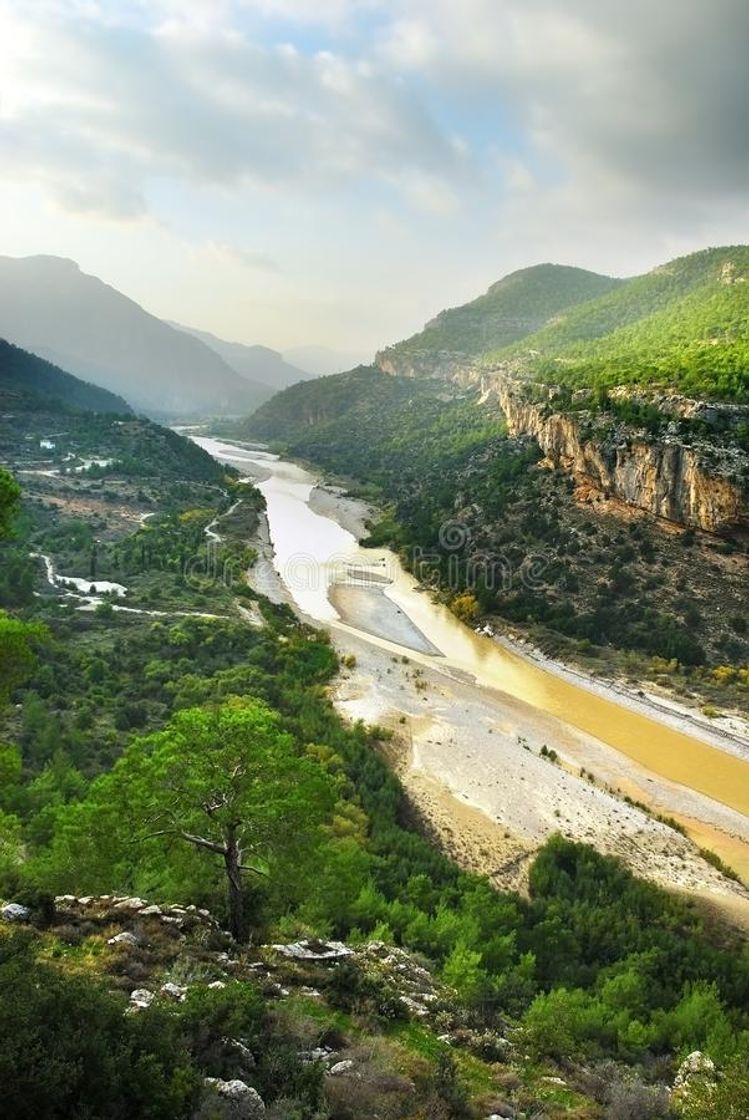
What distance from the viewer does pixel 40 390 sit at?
139000mm

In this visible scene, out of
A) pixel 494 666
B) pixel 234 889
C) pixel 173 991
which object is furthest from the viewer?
pixel 494 666

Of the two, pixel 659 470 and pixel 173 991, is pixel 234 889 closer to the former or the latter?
pixel 173 991

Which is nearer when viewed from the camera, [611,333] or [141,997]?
[141,997]

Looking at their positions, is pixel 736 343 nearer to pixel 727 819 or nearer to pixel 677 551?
pixel 677 551

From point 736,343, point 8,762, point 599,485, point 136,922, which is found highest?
point 736,343

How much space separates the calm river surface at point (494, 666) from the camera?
33344 millimetres

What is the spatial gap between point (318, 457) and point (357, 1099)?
5528 inches

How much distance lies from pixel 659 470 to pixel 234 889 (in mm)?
45827

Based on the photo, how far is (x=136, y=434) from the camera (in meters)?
115

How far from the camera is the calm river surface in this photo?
33344mm

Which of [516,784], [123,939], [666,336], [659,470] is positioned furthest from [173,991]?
[666,336]

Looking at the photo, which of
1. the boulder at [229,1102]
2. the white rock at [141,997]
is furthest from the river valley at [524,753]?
the boulder at [229,1102]

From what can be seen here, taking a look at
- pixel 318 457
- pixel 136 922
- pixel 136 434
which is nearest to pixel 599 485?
pixel 136 922

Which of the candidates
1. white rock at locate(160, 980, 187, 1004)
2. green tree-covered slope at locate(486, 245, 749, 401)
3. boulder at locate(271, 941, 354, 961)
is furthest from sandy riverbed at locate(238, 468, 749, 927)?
green tree-covered slope at locate(486, 245, 749, 401)
